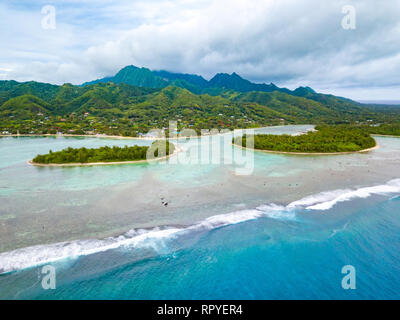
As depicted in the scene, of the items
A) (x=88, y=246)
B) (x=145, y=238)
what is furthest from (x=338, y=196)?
(x=88, y=246)

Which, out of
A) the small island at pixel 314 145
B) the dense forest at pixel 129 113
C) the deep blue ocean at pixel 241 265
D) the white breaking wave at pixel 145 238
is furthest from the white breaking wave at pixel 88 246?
the dense forest at pixel 129 113

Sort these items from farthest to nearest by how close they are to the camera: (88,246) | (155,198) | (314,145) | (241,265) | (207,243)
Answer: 1. (314,145)
2. (155,198)
3. (207,243)
4. (88,246)
5. (241,265)

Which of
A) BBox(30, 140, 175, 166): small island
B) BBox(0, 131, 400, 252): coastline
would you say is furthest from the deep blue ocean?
BBox(30, 140, 175, 166): small island

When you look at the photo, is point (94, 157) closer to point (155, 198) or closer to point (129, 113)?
point (155, 198)

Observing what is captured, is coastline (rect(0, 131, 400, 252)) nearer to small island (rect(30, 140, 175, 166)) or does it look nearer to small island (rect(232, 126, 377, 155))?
small island (rect(30, 140, 175, 166))

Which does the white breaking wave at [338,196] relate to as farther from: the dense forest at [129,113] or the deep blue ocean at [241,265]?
the dense forest at [129,113]
